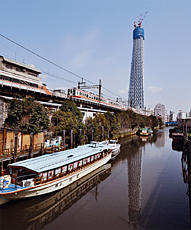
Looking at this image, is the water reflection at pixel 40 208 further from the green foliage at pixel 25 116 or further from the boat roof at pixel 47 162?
the green foliage at pixel 25 116

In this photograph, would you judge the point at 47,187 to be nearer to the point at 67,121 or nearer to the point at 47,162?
the point at 47,162

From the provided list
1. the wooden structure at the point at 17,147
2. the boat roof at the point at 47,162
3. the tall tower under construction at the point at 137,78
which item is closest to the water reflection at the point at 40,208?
the boat roof at the point at 47,162

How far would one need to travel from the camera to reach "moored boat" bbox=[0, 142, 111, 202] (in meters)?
12.1

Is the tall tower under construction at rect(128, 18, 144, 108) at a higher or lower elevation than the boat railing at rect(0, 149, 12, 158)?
higher

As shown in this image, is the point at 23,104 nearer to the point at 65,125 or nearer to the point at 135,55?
the point at 65,125

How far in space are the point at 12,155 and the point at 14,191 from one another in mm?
6239

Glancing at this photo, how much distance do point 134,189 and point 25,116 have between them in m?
18.3

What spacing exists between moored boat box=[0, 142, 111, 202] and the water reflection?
59cm

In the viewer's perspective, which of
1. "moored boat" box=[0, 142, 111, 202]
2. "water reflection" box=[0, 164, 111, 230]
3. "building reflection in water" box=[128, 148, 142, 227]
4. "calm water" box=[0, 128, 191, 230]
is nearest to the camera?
"water reflection" box=[0, 164, 111, 230]

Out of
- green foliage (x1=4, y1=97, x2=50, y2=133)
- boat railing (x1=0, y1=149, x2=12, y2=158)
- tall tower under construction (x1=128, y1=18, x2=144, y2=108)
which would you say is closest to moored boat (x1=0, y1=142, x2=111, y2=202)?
boat railing (x1=0, y1=149, x2=12, y2=158)

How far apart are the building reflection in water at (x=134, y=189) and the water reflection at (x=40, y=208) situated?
3526mm

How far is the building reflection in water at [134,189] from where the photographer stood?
11766mm

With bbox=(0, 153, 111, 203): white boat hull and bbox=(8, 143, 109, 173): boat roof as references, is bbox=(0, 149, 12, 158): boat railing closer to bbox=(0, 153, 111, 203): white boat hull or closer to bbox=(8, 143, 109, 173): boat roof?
bbox=(8, 143, 109, 173): boat roof

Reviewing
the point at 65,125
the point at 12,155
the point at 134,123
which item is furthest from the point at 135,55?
the point at 12,155
